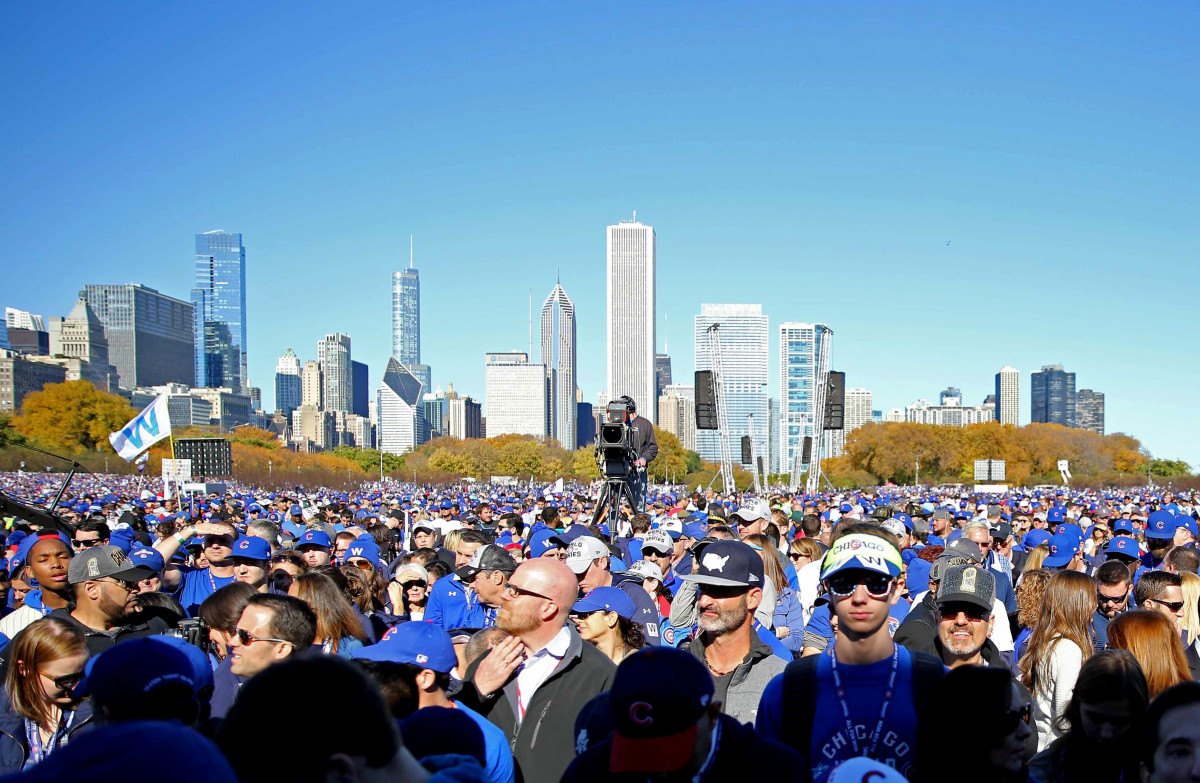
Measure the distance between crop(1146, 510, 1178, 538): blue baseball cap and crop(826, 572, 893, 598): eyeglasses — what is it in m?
8.35

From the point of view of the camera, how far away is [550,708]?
3.78 m

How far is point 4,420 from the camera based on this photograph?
75.1m

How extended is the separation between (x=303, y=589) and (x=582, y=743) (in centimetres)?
258

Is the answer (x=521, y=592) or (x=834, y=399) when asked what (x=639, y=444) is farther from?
(x=834, y=399)

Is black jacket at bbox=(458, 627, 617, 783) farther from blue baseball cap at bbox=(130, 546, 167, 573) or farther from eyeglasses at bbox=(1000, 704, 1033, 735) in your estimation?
blue baseball cap at bbox=(130, 546, 167, 573)

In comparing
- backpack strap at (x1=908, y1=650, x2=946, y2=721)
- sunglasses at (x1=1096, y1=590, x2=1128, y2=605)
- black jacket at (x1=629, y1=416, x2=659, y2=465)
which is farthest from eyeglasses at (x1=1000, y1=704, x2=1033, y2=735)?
black jacket at (x1=629, y1=416, x2=659, y2=465)

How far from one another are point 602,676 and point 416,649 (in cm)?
86

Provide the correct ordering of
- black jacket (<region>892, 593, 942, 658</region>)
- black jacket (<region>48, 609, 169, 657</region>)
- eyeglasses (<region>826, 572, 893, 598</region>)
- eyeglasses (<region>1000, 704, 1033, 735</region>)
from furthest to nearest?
black jacket (<region>48, 609, 169, 657</region>) < black jacket (<region>892, 593, 942, 658</region>) < eyeglasses (<region>826, 572, 893, 598</region>) < eyeglasses (<region>1000, 704, 1033, 735</region>)

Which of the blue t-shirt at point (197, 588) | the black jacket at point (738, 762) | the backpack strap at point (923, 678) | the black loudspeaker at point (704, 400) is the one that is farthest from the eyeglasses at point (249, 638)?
the black loudspeaker at point (704, 400)

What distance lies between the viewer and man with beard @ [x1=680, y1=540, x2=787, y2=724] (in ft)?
13.1

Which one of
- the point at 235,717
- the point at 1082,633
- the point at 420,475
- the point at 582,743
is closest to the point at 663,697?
the point at 235,717

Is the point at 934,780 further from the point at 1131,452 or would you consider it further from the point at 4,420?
the point at 1131,452

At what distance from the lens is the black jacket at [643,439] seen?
→ 44.2ft

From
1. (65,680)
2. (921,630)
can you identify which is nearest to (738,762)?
(921,630)
